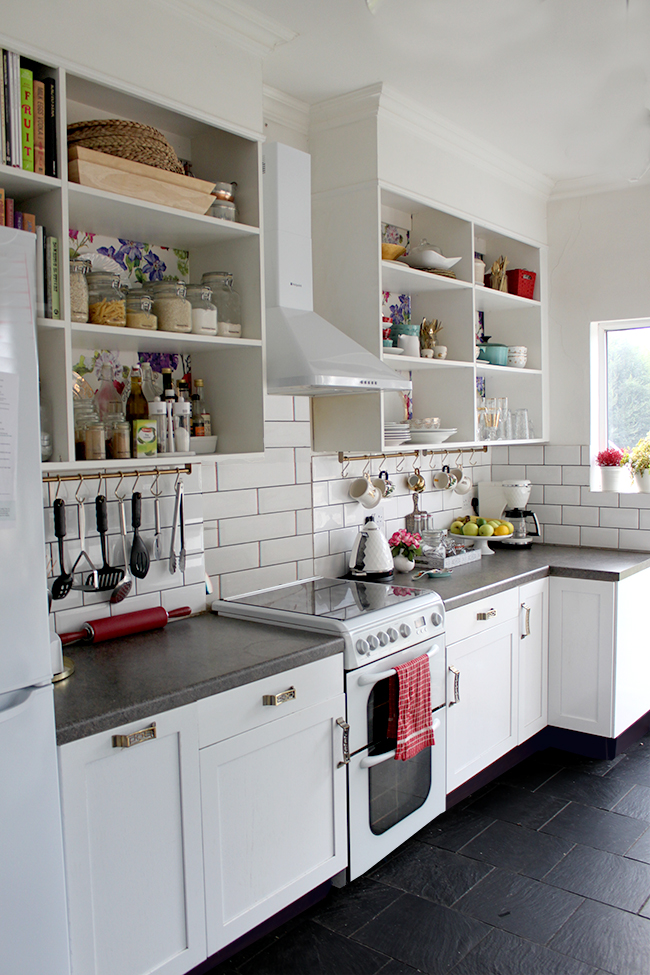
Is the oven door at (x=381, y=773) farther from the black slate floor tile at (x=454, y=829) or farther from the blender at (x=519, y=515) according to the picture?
the blender at (x=519, y=515)

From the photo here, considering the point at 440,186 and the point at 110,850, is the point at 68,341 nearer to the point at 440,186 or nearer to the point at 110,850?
the point at 110,850

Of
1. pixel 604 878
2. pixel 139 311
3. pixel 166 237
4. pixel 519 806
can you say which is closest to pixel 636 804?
pixel 519 806

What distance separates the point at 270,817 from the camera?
2.14m

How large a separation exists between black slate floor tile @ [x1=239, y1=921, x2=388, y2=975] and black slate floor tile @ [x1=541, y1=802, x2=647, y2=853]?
975mm

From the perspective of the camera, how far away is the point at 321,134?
310 cm

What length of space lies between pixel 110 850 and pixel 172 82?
2.02m

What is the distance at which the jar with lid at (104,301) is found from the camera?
2141 millimetres

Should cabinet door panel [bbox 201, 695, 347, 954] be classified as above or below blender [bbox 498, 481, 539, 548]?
below

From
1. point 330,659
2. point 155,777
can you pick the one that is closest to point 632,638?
point 330,659

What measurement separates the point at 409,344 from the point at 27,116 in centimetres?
180

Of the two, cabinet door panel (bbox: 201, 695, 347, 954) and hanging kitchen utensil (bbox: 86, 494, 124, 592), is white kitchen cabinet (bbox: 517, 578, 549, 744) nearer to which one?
cabinet door panel (bbox: 201, 695, 347, 954)

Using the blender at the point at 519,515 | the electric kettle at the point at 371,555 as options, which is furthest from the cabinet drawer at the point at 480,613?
the blender at the point at 519,515

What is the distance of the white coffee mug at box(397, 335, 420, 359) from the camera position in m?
3.28

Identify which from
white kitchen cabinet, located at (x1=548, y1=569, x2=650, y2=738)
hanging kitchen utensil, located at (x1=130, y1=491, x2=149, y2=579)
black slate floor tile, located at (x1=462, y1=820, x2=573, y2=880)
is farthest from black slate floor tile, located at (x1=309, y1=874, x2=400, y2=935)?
white kitchen cabinet, located at (x1=548, y1=569, x2=650, y2=738)
